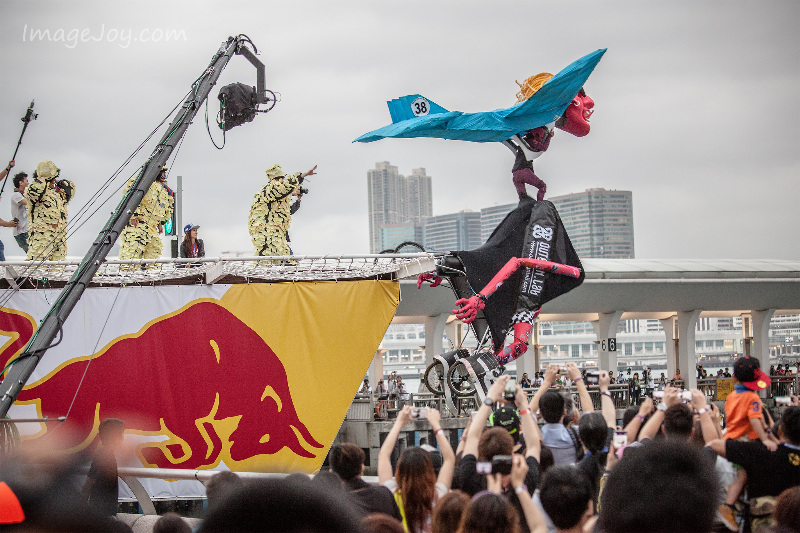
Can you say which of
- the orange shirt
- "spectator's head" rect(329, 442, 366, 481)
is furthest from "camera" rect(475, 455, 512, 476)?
the orange shirt

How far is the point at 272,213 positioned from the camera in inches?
568

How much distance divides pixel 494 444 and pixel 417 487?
464 mm

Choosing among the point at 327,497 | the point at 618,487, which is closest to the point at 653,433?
the point at 618,487

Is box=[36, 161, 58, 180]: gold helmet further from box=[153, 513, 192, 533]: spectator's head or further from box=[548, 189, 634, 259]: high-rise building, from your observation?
box=[548, 189, 634, 259]: high-rise building

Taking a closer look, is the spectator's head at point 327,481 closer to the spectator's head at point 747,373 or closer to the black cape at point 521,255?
the spectator's head at point 747,373

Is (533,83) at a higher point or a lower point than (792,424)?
higher

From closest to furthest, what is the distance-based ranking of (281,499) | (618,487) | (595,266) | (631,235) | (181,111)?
(281,499)
(618,487)
(181,111)
(595,266)
(631,235)

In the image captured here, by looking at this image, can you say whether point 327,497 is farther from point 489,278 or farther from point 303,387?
point 303,387

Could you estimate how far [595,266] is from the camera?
26.8 m

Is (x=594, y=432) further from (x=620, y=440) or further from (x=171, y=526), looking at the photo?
(x=171, y=526)

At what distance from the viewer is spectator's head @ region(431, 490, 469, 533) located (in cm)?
369

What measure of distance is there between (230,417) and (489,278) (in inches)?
188

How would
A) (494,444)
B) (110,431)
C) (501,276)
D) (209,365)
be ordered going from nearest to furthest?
(494,444) → (110,431) → (501,276) → (209,365)

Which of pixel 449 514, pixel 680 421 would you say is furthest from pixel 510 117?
pixel 449 514
